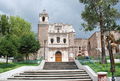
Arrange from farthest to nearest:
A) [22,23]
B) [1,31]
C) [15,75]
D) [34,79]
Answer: [22,23], [1,31], [15,75], [34,79]

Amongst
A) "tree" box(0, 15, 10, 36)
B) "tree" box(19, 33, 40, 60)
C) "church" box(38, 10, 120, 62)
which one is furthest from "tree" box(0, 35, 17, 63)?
"church" box(38, 10, 120, 62)

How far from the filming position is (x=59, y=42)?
44281mm

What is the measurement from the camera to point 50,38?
4444 centimetres

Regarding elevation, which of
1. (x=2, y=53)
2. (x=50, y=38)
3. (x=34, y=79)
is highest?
(x=50, y=38)

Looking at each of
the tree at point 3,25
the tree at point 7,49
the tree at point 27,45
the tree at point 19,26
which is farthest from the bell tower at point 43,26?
the tree at point 7,49

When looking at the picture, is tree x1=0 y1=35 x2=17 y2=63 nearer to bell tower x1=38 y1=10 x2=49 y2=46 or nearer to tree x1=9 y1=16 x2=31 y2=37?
tree x1=9 y1=16 x2=31 y2=37

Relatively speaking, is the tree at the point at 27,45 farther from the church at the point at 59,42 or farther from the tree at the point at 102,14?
the church at the point at 59,42

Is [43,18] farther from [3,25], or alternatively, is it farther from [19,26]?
[3,25]

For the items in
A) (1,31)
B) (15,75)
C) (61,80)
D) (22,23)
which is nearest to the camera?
(61,80)

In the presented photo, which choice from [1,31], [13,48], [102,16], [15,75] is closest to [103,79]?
[15,75]

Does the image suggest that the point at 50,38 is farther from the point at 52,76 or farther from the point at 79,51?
the point at 52,76

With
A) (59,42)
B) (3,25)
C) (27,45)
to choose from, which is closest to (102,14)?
(27,45)

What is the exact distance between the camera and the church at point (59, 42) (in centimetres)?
4275

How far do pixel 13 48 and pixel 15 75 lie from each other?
239 inches
